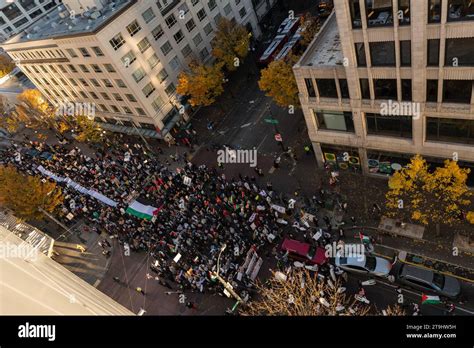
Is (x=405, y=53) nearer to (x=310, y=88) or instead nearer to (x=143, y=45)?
(x=310, y=88)

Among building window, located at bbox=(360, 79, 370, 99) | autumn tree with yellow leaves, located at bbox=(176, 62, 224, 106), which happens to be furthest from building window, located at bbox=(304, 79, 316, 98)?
autumn tree with yellow leaves, located at bbox=(176, 62, 224, 106)

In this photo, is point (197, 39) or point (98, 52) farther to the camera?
point (197, 39)

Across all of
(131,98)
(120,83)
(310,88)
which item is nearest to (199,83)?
(131,98)

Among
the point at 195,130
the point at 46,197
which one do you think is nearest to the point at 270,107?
the point at 195,130

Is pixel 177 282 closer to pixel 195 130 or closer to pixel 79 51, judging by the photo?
pixel 195 130

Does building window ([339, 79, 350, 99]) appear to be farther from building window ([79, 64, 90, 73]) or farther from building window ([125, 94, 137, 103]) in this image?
building window ([79, 64, 90, 73])

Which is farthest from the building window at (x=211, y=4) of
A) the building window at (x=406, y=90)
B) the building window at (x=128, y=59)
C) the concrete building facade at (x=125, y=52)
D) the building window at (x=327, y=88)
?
the building window at (x=406, y=90)

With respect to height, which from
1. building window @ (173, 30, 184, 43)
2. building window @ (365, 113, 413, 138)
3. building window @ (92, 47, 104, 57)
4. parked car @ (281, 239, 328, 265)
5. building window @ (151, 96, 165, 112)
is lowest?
parked car @ (281, 239, 328, 265)
